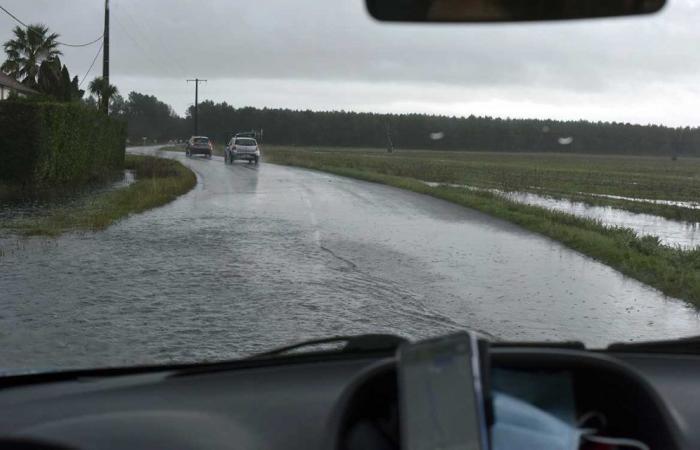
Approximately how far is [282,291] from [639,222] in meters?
15.0

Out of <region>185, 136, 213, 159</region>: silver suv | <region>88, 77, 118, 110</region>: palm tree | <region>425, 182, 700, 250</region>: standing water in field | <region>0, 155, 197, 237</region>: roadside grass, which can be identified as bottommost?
<region>425, 182, 700, 250</region>: standing water in field

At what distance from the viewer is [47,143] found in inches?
947

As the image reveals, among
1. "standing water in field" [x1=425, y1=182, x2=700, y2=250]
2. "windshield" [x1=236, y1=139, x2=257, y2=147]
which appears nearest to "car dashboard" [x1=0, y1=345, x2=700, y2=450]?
"standing water in field" [x1=425, y1=182, x2=700, y2=250]

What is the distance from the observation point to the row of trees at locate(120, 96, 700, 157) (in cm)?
5453

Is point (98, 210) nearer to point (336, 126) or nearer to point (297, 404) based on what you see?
point (297, 404)

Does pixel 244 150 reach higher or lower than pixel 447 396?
lower

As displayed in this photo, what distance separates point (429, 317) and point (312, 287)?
1.82m

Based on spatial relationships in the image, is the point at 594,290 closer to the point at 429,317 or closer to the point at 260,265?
the point at 429,317

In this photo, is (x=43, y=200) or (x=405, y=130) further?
(x=405, y=130)

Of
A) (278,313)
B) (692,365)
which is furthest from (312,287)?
(692,365)

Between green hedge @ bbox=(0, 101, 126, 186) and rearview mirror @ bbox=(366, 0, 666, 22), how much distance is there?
73.8 ft

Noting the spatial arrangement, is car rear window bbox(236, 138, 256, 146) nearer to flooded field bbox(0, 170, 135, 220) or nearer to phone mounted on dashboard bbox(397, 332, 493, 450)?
flooded field bbox(0, 170, 135, 220)

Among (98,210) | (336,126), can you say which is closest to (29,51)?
(336,126)

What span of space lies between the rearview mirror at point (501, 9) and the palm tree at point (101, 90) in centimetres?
3524
